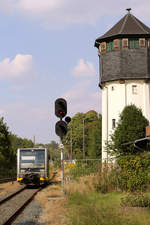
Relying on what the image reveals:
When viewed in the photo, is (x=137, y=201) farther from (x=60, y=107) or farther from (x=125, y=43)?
(x=125, y=43)

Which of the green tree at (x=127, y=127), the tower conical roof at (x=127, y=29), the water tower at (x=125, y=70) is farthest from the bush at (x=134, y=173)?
the tower conical roof at (x=127, y=29)

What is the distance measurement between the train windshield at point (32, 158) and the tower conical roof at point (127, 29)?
64.2 ft

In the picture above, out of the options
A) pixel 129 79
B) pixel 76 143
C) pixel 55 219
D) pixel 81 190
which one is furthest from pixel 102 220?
pixel 76 143

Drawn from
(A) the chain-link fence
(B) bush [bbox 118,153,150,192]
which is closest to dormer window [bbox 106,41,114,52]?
(A) the chain-link fence

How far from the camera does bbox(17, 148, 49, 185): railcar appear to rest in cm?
2459

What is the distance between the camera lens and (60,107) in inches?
604

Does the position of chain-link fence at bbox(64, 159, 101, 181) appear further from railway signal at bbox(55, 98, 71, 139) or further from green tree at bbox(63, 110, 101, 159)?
green tree at bbox(63, 110, 101, 159)

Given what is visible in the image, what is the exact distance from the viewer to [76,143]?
84.3 metres

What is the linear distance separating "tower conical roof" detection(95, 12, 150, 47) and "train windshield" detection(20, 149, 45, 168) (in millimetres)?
19560

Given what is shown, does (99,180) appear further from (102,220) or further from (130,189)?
(102,220)

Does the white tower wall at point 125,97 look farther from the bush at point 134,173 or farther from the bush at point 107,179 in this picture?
the bush at point 107,179

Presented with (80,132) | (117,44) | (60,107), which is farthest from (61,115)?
(80,132)

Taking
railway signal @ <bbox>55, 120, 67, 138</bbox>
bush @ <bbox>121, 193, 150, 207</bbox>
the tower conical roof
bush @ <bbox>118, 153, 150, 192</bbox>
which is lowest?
bush @ <bbox>121, 193, 150, 207</bbox>

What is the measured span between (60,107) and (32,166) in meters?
10.6
